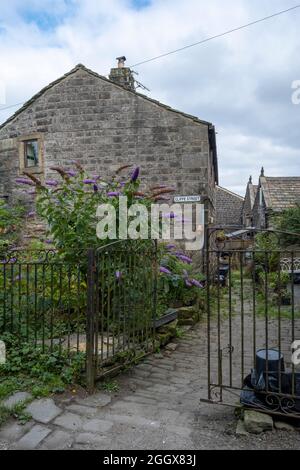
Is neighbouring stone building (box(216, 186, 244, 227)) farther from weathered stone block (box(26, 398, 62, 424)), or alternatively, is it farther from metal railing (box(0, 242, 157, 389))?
weathered stone block (box(26, 398, 62, 424))

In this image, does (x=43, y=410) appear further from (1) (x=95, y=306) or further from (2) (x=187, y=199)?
(2) (x=187, y=199)

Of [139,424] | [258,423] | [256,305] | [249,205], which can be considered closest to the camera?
[258,423]

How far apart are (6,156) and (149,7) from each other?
6.66 meters

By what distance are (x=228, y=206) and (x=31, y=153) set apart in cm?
2296

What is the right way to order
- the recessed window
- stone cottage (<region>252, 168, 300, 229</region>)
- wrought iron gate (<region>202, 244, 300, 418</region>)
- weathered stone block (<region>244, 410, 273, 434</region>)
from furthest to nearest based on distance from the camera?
stone cottage (<region>252, 168, 300, 229</region>)
the recessed window
wrought iron gate (<region>202, 244, 300, 418</region>)
weathered stone block (<region>244, 410, 273, 434</region>)

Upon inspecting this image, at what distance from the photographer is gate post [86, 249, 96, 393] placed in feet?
12.5

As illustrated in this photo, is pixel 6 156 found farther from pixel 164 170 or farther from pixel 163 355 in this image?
pixel 163 355

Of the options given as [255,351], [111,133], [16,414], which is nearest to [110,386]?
[16,414]

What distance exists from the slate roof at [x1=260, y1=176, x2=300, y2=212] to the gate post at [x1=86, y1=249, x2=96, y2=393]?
13.0 meters

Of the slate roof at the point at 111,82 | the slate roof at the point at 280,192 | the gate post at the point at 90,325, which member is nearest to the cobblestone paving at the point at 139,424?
the gate post at the point at 90,325

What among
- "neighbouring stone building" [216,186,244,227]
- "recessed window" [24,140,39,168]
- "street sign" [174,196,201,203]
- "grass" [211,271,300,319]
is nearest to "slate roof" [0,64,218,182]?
"recessed window" [24,140,39,168]

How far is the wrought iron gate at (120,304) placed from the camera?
3893mm

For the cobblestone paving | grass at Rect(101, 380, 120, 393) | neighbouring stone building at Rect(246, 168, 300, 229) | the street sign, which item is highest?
neighbouring stone building at Rect(246, 168, 300, 229)

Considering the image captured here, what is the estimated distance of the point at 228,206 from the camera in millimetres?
31875
